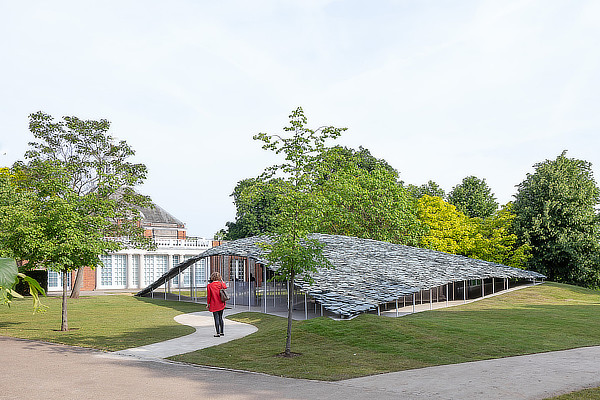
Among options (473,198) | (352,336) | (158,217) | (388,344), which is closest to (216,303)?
(352,336)

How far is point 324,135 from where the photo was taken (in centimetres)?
1524

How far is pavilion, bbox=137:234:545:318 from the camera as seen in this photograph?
24578 mm

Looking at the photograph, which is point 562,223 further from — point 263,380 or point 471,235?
point 263,380

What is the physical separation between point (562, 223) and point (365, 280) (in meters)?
25.8

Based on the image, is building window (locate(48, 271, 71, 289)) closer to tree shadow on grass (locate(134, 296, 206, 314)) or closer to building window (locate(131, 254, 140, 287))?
building window (locate(131, 254, 140, 287))

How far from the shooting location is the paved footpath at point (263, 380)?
31.6 ft

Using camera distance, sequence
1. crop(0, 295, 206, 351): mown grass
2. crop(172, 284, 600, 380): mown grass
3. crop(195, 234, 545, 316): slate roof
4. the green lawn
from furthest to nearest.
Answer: crop(195, 234, 545, 316): slate roof → crop(0, 295, 206, 351): mown grass → the green lawn → crop(172, 284, 600, 380): mown grass

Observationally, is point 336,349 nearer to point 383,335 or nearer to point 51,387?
point 383,335

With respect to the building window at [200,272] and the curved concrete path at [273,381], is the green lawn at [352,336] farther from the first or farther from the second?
the building window at [200,272]

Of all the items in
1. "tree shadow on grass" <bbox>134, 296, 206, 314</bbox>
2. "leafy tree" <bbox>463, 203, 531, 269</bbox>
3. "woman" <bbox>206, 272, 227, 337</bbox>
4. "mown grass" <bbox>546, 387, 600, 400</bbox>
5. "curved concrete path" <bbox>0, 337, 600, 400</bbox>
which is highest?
"leafy tree" <bbox>463, 203, 531, 269</bbox>

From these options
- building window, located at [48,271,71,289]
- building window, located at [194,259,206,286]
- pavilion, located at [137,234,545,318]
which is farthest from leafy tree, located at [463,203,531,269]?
building window, located at [48,271,71,289]

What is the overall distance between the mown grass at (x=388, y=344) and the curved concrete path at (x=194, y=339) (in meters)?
0.60

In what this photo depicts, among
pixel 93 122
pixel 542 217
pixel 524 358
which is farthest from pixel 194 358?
pixel 542 217

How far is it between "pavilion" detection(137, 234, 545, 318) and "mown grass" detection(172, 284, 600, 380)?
3.37m
